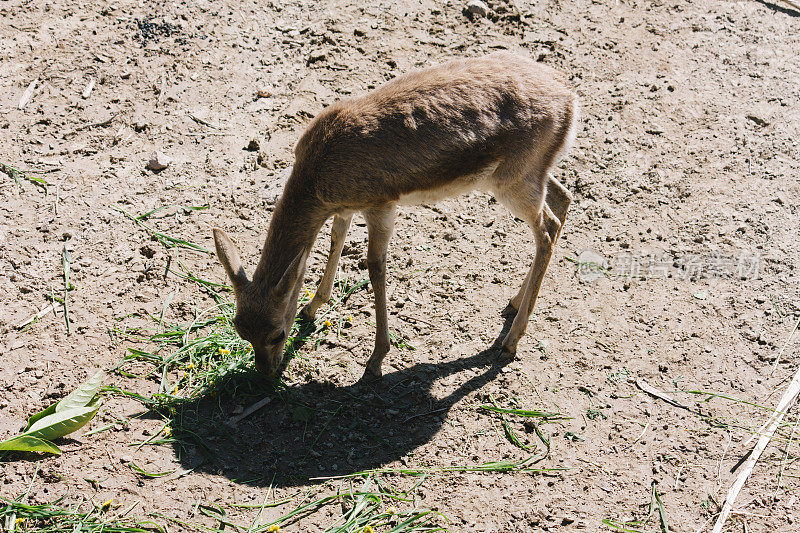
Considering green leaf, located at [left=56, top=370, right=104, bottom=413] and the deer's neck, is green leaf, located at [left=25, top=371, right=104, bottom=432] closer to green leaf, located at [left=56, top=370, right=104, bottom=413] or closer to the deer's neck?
green leaf, located at [left=56, top=370, right=104, bottom=413]

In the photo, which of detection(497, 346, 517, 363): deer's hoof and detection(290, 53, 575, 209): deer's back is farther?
detection(497, 346, 517, 363): deer's hoof

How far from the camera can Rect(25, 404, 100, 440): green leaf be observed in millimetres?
4498

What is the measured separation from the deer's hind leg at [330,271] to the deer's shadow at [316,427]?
2.24 feet

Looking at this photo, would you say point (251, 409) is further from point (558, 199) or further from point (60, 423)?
point (558, 199)

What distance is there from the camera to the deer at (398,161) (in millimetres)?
4797

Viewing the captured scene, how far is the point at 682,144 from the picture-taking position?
7.23m

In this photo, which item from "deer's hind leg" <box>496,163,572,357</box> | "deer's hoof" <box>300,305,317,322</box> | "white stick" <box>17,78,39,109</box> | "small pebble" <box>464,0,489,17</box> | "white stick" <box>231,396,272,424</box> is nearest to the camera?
"white stick" <box>231,396,272,424</box>

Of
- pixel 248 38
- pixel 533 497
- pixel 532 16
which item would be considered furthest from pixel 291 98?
pixel 533 497

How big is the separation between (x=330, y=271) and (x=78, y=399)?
6.93 ft

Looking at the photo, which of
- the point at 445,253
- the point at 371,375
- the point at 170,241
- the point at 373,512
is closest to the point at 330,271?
the point at 371,375

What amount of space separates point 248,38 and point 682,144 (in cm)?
512

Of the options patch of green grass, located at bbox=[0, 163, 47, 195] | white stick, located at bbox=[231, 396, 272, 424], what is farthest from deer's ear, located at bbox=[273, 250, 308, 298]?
patch of green grass, located at bbox=[0, 163, 47, 195]

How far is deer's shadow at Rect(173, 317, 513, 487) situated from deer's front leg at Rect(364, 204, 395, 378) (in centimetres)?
18

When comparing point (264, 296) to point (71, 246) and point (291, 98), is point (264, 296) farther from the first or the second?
point (291, 98)
